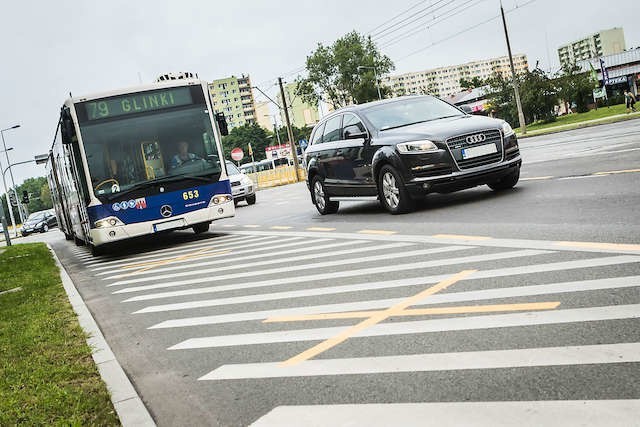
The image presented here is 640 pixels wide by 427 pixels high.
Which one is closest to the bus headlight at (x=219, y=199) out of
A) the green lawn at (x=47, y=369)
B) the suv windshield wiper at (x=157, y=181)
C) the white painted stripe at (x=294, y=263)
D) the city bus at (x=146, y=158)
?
the city bus at (x=146, y=158)

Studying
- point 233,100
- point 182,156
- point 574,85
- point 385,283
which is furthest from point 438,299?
point 233,100

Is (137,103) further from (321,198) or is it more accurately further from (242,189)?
(242,189)

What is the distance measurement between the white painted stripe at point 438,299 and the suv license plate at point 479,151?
5.57m

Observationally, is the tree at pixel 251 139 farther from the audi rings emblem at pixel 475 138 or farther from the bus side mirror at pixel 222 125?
the audi rings emblem at pixel 475 138

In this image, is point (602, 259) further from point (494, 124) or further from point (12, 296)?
point (12, 296)

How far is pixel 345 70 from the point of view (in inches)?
3853

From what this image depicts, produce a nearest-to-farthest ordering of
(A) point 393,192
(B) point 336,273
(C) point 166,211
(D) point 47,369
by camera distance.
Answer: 1. (D) point 47,369
2. (B) point 336,273
3. (A) point 393,192
4. (C) point 166,211

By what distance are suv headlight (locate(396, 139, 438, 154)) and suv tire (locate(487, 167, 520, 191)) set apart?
64.1 inches

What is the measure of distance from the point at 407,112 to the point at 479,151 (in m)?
1.81

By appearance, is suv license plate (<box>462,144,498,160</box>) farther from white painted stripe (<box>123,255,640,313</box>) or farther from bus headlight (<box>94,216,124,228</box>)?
bus headlight (<box>94,216,124,228</box>)

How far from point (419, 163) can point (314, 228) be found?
2.43 m

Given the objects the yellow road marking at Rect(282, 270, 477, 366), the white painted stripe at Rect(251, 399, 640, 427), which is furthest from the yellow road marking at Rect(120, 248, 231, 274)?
the white painted stripe at Rect(251, 399, 640, 427)

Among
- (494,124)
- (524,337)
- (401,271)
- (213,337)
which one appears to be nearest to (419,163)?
(494,124)

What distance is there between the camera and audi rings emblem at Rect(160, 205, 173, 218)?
13344mm
